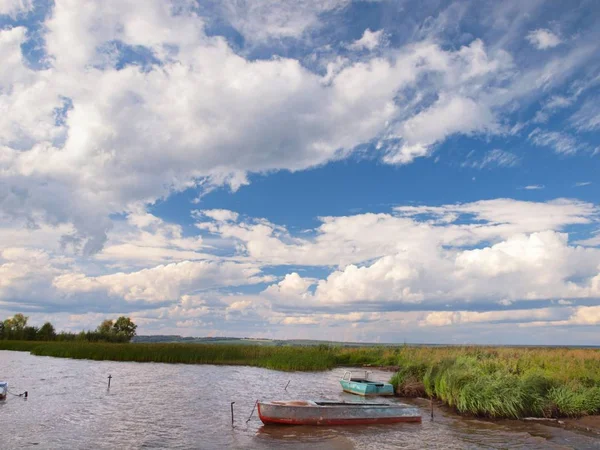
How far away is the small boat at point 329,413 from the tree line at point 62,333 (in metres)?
69.4

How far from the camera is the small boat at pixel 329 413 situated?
19062mm

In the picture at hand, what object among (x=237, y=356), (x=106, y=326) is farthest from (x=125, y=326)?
(x=237, y=356)

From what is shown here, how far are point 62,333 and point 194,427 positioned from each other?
82868mm

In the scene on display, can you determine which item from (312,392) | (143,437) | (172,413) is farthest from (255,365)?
(143,437)

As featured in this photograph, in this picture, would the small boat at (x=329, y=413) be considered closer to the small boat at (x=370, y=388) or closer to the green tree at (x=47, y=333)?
the small boat at (x=370, y=388)

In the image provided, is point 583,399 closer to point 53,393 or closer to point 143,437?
point 143,437

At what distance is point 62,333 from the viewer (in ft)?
293

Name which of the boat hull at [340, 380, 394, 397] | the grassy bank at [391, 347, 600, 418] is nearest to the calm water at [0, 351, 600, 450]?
the boat hull at [340, 380, 394, 397]

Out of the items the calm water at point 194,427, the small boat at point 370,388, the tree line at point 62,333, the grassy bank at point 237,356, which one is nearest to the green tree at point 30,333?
the tree line at point 62,333

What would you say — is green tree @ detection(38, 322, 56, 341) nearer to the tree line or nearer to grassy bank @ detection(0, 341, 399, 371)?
the tree line

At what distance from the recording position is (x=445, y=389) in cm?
2445

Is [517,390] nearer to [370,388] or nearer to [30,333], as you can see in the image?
[370,388]

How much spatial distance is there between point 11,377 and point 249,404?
22.0m

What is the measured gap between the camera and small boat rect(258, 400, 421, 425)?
62.5 feet
